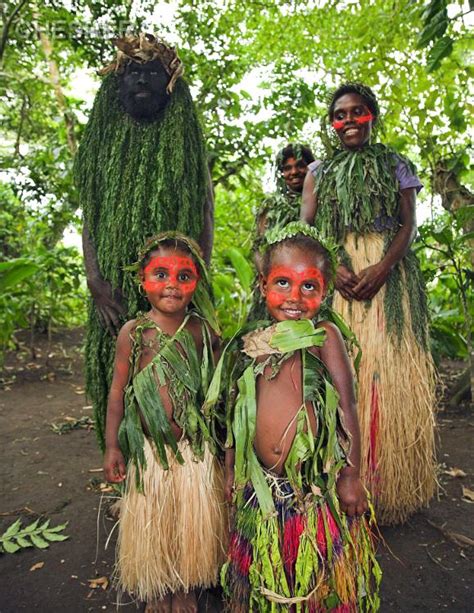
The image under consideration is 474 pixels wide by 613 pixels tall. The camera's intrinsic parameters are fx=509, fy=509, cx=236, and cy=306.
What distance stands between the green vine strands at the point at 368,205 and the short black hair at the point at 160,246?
0.81m

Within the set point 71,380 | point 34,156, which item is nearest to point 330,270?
point 34,156

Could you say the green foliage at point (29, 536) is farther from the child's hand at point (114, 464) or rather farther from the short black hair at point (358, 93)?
the short black hair at point (358, 93)

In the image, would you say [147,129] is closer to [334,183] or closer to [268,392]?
[334,183]

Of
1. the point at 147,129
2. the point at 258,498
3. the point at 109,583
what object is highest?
the point at 147,129

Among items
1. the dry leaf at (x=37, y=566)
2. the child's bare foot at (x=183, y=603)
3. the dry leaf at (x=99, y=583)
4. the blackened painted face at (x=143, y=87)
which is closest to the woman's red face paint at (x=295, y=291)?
the blackened painted face at (x=143, y=87)

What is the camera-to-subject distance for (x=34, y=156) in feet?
14.8

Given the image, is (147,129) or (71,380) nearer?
(147,129)

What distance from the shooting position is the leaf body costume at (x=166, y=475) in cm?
167

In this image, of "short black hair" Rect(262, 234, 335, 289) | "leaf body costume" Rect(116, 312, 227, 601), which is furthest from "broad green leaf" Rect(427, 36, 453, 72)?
"leaf body costume" Rect(116, 312, 227, 601)

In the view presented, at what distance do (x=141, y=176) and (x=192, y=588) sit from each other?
1.50m

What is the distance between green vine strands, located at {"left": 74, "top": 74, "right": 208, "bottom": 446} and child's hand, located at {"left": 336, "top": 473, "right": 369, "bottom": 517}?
3.29ft

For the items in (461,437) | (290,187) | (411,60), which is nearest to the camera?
(290,187)

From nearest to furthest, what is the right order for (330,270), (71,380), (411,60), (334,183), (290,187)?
1. (330,270)
2. (334,183)
3. (290,187)
4. (411,60)
5. (71,380)

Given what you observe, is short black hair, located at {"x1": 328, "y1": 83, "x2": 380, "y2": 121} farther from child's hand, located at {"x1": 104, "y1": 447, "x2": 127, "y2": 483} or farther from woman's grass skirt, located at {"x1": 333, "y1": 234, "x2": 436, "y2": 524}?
child's hand, located at {"x1": 104, "y1": 447, "x2": 127, "y2": 483}
